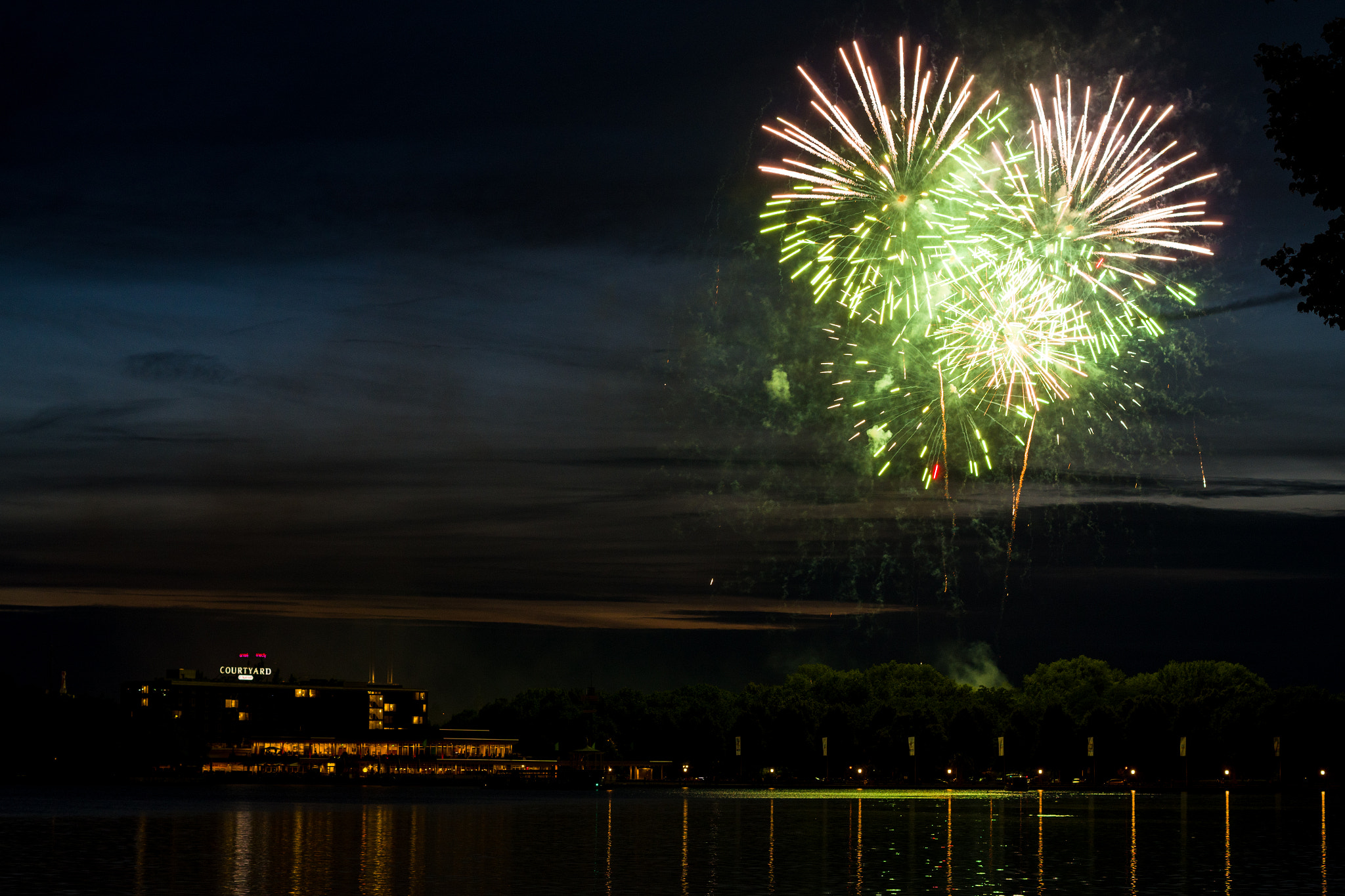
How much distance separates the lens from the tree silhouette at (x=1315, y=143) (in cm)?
3694

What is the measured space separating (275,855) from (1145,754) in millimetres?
136387

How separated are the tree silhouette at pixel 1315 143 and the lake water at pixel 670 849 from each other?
16.1 meters

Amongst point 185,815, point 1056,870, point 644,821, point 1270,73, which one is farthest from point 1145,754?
point 1270,73

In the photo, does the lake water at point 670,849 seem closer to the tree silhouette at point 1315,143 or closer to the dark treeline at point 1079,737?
the tree silhouette at point 1315,143

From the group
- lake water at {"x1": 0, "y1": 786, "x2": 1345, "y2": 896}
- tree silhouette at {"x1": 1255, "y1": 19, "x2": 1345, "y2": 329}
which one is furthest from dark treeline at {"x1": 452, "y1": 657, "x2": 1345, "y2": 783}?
tree silhouette at {"x1": 1255, "y1": 19, "x2": 1345, "y2": 329}

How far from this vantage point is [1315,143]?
37.2 m

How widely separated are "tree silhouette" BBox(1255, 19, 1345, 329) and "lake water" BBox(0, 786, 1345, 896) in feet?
52.9

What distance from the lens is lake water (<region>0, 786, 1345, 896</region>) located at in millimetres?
41344

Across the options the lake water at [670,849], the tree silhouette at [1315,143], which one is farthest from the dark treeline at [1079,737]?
the tree silhouette at [1315,143]

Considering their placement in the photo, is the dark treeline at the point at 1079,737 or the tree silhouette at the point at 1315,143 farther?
the dark treeline at the point at 1079,737

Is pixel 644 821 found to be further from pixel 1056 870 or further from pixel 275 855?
pixel 1056 870

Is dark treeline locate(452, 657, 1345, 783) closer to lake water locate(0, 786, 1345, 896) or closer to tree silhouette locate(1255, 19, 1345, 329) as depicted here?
lake water locate(0, 786, 1345, 896)

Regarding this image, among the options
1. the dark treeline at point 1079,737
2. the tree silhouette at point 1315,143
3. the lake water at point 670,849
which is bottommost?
the dark treeline at point 1079,737

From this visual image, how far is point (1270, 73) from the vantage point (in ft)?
124
